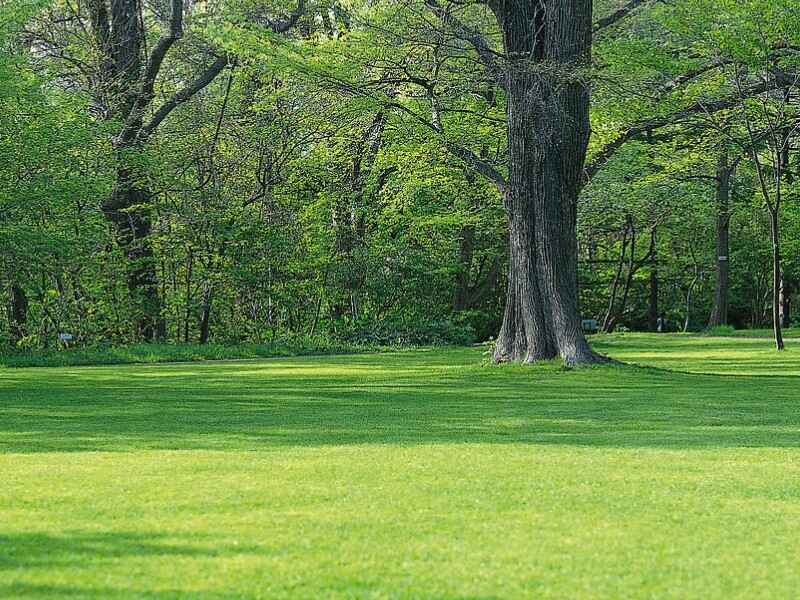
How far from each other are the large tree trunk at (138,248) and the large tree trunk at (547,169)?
446 inches

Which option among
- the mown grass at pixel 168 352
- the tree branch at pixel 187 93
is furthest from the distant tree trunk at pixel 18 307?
the tree branch at pixel 187 93

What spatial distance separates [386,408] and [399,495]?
6.83 metres

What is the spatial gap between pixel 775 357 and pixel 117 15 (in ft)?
58.9

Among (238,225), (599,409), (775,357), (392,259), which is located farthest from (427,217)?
(599,409)

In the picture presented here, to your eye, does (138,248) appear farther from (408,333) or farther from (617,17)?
(617,17)

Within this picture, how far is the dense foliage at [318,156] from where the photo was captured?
863 inches

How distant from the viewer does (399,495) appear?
7.65m

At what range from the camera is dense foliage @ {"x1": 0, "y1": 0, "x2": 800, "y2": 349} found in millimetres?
21922

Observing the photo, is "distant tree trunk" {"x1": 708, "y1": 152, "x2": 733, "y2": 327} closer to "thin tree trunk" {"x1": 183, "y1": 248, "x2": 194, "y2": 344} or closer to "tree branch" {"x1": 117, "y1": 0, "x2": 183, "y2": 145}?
"tree branch" {"x1": 117, "y1": 0, "x2": 183, "y2": 145}

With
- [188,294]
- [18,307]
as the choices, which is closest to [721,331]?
[188,294]

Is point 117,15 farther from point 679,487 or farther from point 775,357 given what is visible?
point 679,487

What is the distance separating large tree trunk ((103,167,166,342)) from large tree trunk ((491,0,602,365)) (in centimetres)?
1132

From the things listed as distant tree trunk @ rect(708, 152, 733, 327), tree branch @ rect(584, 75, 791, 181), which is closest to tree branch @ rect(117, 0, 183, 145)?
tree branch @ rect(584, 75, 791, 181)

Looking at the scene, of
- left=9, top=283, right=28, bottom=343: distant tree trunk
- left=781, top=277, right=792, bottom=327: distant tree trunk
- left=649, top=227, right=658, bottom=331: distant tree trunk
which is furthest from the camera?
left=781, top=277, right=792, bottom=327: distant tree trunk
